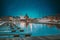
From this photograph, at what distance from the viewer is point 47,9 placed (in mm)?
2877

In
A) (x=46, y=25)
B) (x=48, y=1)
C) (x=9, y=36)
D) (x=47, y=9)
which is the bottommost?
(x=9, y=36)

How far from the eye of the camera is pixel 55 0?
2.87 metres

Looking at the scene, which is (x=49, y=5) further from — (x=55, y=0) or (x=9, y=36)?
(x=9, y=36)

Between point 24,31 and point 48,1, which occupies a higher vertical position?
point 48,1

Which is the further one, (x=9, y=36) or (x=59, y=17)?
(x=59, y=17)

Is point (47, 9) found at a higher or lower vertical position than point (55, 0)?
lower

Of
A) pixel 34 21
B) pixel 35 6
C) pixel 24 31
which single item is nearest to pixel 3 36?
pixel 24 31

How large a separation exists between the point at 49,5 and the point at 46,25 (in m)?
0.45

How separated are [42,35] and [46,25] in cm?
24

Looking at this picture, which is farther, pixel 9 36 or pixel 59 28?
pixel 59 28

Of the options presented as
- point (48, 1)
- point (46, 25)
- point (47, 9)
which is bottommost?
point (46, 25)

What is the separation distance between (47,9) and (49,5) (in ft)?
0.33

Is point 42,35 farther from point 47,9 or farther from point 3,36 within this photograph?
point 3,36

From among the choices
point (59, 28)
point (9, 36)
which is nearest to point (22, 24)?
point (9, 36)
